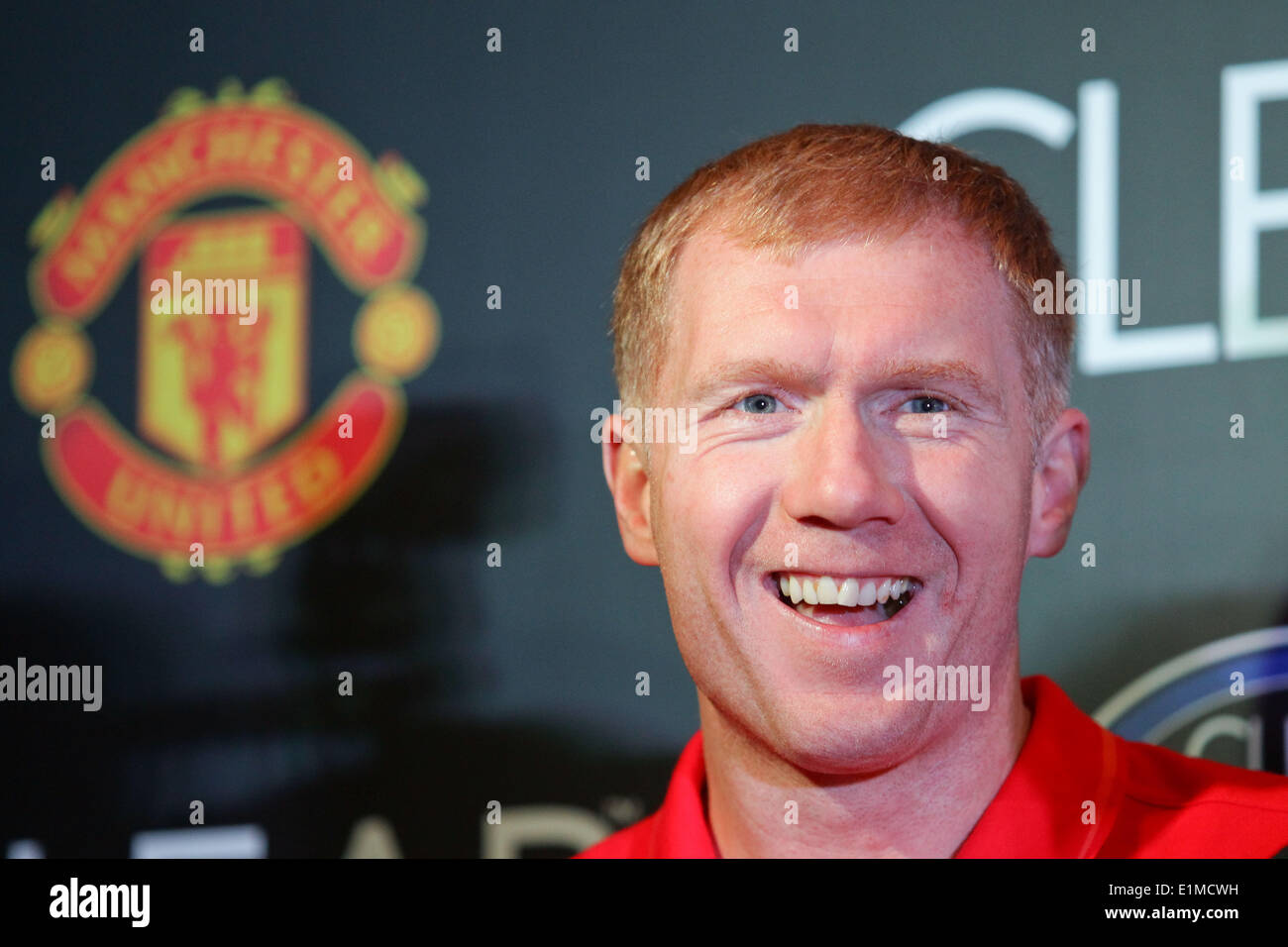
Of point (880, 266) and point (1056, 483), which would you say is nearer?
point (880, 266)

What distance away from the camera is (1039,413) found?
1533mm

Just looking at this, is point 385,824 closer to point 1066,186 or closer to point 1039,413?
point 1039,413

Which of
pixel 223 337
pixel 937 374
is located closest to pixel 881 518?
pixel 937 374

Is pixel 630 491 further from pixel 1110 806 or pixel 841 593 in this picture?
pixel 1110 806

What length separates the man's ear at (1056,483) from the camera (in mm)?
1560

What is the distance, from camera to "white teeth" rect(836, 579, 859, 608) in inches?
58.9

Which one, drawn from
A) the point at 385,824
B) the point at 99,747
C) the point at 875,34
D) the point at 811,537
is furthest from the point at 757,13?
the point at 99,747

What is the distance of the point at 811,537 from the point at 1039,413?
0.33 metres

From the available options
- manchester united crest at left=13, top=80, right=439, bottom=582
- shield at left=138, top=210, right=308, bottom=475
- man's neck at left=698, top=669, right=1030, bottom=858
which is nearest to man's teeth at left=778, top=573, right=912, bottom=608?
man's neck at left=698, top=669, right=1030, bottom=858

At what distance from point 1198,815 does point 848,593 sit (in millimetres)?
491

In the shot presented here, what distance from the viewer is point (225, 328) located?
2285 millimetres

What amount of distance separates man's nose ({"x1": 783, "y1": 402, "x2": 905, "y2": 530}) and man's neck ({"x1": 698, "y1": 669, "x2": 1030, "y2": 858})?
28cm

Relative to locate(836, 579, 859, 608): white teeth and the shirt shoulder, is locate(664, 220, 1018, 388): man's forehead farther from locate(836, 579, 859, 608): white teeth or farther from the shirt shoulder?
the shirt shoulder

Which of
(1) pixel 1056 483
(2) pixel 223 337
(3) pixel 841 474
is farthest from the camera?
(2) pixel 223 337
